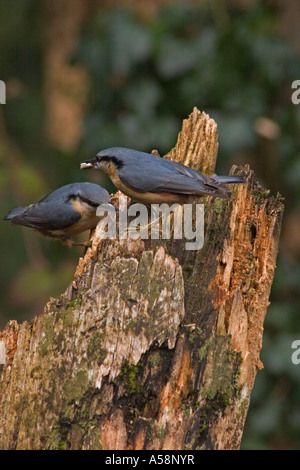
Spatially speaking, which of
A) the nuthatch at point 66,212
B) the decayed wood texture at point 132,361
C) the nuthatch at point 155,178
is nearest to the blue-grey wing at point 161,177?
the nuthatch at point 155,178

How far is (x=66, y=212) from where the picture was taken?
368cm

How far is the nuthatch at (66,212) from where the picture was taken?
141 inches

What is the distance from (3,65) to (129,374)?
3.66m

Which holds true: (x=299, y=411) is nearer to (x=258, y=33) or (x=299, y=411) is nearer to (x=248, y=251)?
(x=248, y=251)

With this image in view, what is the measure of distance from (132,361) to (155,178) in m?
1.20

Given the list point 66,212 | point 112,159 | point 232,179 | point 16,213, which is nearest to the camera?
point 232,179

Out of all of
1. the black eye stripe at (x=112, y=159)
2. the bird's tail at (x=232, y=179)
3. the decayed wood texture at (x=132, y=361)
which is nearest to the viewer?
the decayed wood texture at (x=132, y=361)

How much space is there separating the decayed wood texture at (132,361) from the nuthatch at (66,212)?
0.82 m

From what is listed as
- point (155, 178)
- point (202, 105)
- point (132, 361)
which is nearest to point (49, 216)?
point (155, 178)

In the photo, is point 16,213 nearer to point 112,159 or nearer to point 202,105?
point 112,159

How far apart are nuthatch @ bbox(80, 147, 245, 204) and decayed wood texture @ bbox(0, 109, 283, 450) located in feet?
2.11

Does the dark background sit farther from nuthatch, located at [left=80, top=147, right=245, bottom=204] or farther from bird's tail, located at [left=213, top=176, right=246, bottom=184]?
bird's tail, located at [left=213, top=176, right=246, bottom=184]

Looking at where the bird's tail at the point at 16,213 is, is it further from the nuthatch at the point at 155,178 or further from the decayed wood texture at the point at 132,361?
the decayed wood texture at the point at 132,361

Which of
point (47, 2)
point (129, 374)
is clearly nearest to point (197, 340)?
point (129, 374)
